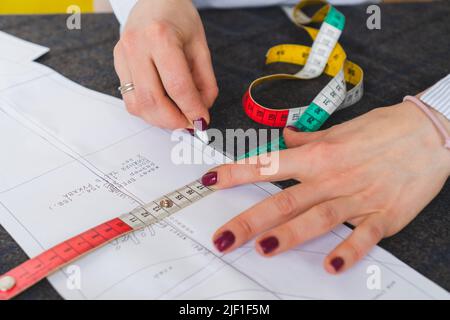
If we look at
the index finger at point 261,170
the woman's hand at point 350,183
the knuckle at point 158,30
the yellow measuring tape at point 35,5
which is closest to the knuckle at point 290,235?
the woman's hand at point 350,183

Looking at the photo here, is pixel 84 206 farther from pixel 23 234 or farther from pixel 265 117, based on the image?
pixel 265 117

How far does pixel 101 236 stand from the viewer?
0.58 meters

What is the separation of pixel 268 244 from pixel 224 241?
0.06m

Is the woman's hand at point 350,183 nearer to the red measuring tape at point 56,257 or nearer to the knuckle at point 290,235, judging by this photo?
the knuckle at point 290,235

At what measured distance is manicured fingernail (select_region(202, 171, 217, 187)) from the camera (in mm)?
673

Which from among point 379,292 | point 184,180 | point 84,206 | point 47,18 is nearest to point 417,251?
point 379,292

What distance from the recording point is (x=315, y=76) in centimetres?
96

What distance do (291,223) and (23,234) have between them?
36 cm

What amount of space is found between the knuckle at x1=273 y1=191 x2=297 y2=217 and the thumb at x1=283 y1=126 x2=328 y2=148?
15 cm

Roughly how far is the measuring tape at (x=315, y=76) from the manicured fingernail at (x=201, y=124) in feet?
0.30

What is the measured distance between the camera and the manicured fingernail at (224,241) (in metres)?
0.57

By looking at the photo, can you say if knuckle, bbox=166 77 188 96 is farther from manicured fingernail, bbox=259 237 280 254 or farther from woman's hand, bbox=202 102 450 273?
manicured fingernail, bbox=259 237 280 254

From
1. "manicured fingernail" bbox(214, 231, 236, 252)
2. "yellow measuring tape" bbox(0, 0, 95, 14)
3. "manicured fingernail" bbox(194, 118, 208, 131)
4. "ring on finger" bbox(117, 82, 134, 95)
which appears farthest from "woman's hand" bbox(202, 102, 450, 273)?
"yellow measuring tape" bbox(0, 0, 95, 14)
